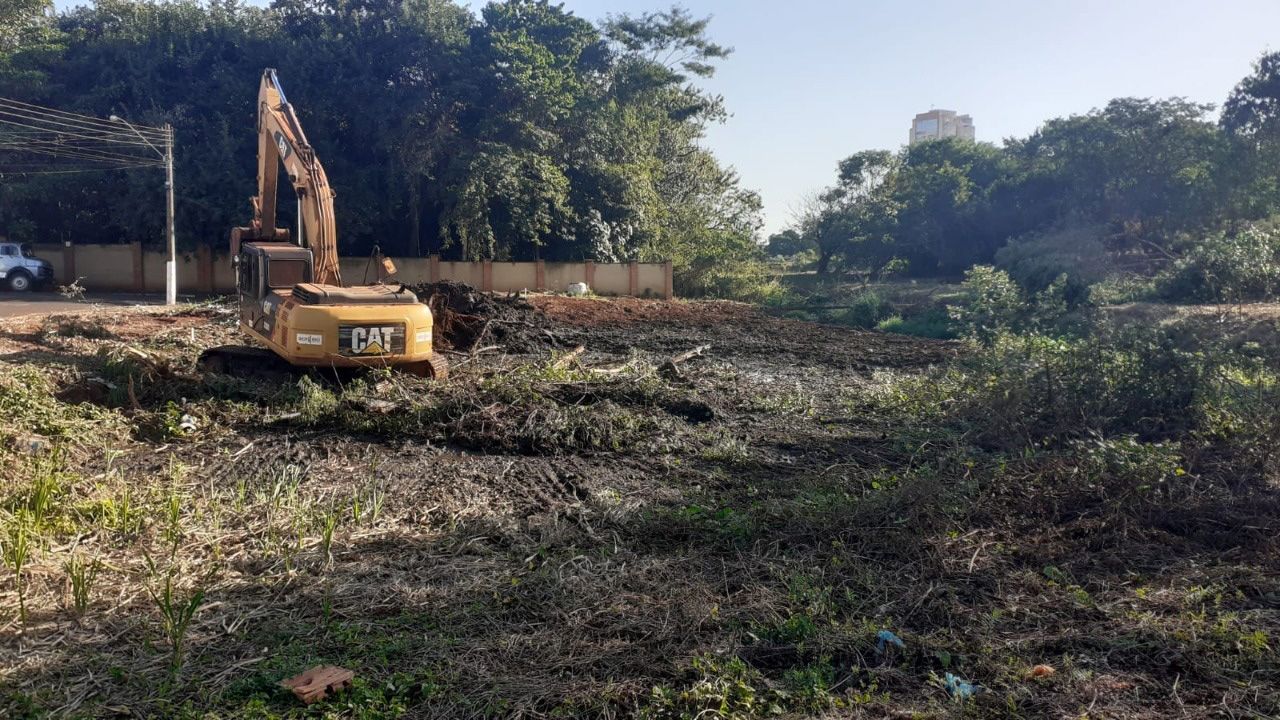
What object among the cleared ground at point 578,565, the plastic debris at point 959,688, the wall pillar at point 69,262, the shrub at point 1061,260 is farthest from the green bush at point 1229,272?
the wall pillar at point 69,262

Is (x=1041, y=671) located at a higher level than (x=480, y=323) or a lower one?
lower

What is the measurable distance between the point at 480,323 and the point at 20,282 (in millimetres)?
20280

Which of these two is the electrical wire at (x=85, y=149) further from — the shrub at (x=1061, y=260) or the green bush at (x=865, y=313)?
the shrub at (x=1061, y=260)

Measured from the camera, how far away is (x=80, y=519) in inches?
237

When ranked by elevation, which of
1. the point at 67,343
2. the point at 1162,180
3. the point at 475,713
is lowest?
the point at 475,713

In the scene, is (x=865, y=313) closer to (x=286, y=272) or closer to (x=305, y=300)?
(x=286, y=272)

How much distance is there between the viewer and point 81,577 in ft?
16.0

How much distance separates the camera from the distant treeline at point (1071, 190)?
3139cm

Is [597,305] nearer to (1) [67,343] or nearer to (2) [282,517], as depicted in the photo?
(1) [67,343]

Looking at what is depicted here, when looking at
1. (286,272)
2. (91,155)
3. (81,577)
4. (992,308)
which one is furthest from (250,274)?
(91,155)

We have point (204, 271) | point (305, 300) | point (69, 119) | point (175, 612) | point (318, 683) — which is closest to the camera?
point (318, 683)

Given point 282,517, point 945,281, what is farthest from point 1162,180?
point 282,517

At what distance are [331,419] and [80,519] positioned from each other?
3.63 m

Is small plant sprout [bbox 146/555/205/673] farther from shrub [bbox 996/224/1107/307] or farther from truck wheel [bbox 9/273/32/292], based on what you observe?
truck wheel [bbox 9/273/32/292]
